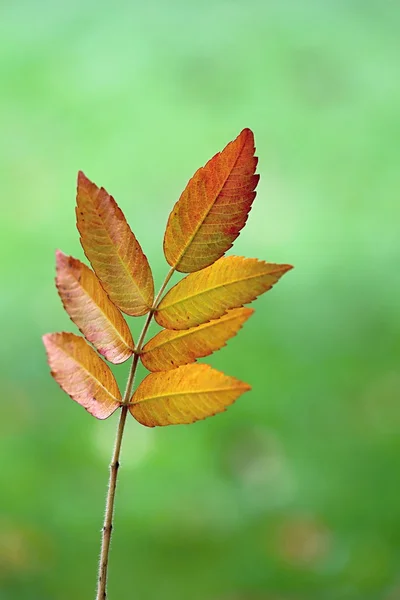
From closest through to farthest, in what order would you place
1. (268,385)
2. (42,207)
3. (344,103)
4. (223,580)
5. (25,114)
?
(223,580) → (268,385) → (42,207) → (25,114) → (344,103)

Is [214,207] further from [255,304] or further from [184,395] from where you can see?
[255,304]

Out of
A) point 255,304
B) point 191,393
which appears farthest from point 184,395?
point 255,304

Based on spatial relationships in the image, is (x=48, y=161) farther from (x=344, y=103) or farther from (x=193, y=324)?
(x=193, y=324)

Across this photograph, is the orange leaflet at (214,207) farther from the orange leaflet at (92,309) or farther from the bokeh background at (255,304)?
the bokeh background at (255,304)

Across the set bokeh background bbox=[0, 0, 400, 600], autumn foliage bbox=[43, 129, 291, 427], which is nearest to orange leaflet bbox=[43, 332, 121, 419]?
autumn foliage bbox=[43, 129, 291, 427]

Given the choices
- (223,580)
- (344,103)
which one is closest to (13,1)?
(344,103)

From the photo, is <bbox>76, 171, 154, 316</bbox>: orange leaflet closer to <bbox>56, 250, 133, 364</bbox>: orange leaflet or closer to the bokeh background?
<bbox>56, 250, 133, 364</bbox>: orange leaflet

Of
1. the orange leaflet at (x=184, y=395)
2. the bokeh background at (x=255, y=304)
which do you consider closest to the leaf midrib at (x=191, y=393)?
the orange leaflet at (x=184, y=395)
